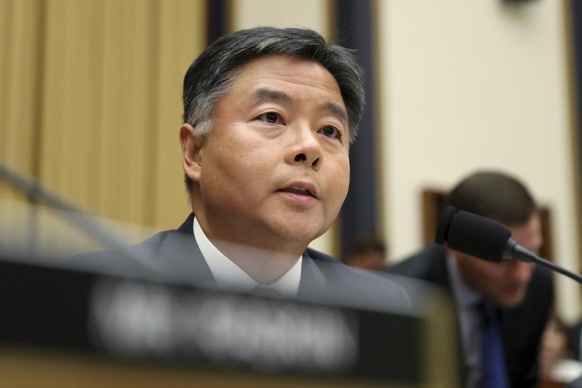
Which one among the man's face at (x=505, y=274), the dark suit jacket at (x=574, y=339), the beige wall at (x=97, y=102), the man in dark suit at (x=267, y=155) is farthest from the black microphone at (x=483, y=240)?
the dark suit jacket at (x=574, y=339)

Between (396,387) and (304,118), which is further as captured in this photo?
(304,118)

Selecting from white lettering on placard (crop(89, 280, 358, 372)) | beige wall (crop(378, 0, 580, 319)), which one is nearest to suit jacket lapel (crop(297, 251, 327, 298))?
white lettering on placard (crop(89, 280, 358, 372))

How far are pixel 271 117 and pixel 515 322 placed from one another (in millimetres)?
1638

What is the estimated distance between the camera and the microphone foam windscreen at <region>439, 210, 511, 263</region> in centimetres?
188

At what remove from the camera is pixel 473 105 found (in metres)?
6.18

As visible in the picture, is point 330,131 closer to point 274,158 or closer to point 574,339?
point 274,158

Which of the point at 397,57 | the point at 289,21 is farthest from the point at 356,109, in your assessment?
the point at 397,57

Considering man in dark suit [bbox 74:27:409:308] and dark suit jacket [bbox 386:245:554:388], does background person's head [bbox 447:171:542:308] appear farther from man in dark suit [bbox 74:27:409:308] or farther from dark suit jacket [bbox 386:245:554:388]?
man in dark suit [bbox 74:27:409:308]

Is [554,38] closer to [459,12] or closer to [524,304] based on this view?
[459,12]

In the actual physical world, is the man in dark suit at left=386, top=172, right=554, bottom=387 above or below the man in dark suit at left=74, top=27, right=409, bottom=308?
below

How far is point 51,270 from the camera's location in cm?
68

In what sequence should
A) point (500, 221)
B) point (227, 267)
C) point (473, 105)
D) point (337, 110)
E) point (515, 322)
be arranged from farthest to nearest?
1. point (473, 105)
2. point (515, 322)
3. point (500, 221)
4. point (337, 110)
5. point (227, 267)

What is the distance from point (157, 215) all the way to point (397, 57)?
2169mm

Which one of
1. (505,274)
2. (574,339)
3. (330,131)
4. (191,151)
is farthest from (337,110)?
(574,339)
